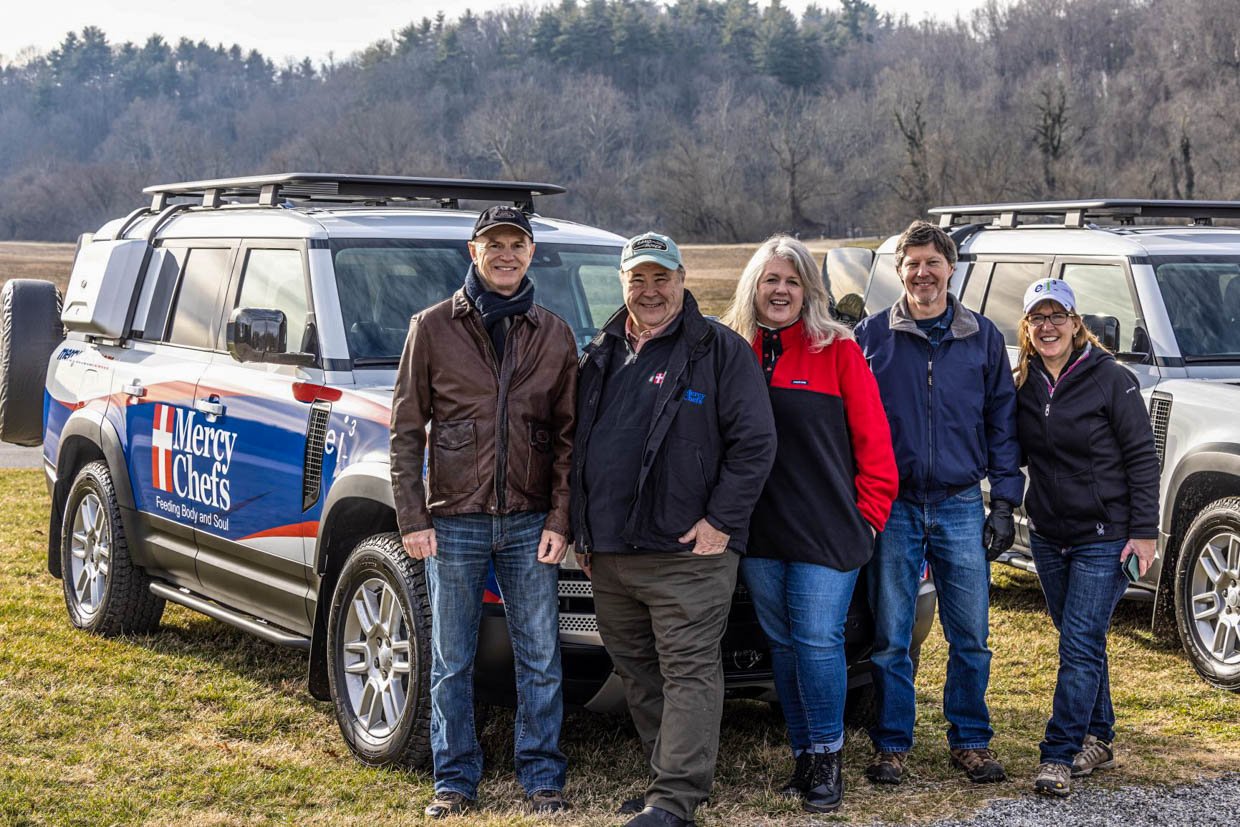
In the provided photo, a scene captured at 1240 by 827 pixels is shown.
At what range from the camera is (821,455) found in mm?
4395

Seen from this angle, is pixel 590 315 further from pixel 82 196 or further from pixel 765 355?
pixel 82 196

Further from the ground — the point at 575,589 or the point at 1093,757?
the point at 575,589

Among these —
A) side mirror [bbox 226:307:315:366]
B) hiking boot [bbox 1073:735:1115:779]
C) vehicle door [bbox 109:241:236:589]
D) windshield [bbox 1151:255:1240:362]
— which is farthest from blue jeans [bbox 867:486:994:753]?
vehicle door [bbox 109:241:236:589]

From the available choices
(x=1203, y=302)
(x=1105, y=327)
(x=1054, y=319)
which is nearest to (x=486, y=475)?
(x=1054, y=319)

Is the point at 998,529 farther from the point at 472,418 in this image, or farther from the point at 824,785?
the point at 472,418

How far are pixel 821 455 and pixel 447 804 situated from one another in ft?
5.32

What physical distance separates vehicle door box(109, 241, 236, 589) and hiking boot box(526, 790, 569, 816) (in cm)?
229

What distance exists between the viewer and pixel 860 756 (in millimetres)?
5188

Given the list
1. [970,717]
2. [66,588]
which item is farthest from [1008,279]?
[66,588]

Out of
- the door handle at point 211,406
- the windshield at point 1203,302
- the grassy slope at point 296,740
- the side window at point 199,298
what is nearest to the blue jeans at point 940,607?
the grassy slope at point 296,740

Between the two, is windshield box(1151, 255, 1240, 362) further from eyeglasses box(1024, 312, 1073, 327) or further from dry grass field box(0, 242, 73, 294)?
dry grass field box(0, 242, 73, 294)

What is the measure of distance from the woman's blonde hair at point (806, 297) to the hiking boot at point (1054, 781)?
1651mm

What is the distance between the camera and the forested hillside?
79938 mm

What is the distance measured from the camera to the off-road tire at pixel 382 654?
15.4ft
